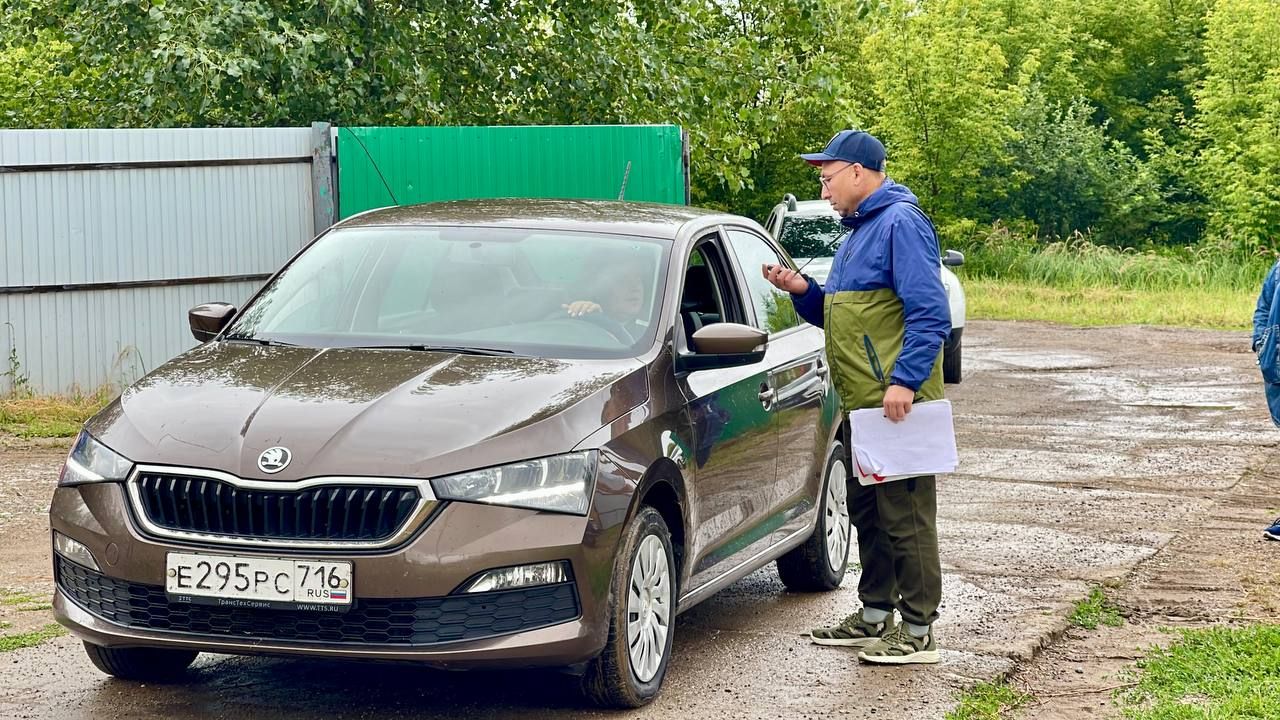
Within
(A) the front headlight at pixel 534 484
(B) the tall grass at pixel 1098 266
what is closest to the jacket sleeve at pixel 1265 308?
(A) the front headlight at pixel 534 484

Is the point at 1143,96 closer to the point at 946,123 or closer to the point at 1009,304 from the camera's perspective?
the point at 946,123

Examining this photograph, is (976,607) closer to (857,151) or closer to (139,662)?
(857,151)

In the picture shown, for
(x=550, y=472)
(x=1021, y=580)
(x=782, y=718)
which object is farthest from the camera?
(x=1021, y=580)

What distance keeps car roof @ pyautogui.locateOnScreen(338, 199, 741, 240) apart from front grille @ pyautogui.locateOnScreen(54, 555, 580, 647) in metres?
1.85

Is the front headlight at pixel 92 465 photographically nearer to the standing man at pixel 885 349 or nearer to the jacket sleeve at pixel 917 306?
the standing man at pixel 885 349

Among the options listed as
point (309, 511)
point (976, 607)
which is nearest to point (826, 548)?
point (976, 607)

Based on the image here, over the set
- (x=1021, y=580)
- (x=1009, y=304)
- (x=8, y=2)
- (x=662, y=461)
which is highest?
(x=8, y=2)

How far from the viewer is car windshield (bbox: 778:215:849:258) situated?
17.1 metres

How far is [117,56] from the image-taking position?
15031 millimetres

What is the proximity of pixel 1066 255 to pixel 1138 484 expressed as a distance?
21.1 metres

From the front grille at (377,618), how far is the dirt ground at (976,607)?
18.9 inches

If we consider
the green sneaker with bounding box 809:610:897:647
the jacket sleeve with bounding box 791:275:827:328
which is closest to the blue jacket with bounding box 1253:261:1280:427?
the jacket sleeve with bounding box 791:275:827:328

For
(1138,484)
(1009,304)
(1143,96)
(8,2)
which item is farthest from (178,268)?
(1143,96)

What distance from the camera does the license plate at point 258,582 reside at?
4.81 m
